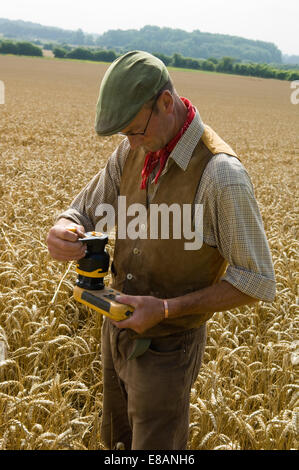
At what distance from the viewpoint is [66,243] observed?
2.00 m

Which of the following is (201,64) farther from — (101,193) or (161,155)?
(161,155)

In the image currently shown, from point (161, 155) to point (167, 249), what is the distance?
425 millimetres

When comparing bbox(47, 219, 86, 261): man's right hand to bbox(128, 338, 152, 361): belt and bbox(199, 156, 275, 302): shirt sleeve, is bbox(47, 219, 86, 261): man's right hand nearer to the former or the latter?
bbox(128, 338, 152, 361): belt

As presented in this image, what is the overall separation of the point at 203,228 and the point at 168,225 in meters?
0.16

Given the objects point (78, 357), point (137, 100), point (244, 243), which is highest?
point (137, 100)

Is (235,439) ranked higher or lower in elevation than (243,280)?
lower

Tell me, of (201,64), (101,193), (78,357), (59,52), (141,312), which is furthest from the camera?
(201,64)

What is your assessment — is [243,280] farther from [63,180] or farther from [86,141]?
[86,141]

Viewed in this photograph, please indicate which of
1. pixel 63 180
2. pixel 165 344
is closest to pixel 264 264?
pixel 165 344

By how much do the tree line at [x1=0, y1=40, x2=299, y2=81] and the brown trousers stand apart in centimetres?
9251

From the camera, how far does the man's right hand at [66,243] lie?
6.54 feet

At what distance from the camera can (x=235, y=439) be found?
2.71 m

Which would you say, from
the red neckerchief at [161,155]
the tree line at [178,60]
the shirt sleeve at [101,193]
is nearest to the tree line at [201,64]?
the tree line at [178,60]

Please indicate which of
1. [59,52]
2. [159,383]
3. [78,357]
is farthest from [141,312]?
[59,52]
